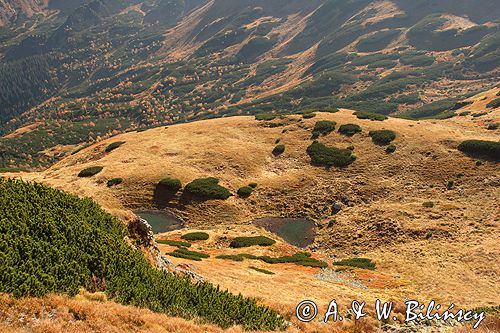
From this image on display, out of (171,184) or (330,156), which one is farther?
(330,156)

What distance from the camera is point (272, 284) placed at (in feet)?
80.9

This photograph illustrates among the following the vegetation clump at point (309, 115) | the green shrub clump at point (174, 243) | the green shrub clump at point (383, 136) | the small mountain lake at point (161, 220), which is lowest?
the small mountain lake at point (161, 220)

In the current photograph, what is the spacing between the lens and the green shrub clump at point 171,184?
4962cm

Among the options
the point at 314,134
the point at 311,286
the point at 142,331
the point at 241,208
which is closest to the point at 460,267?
the point at 311,286

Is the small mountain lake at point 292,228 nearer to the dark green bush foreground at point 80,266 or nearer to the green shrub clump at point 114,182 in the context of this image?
the green shrub clump at point 114,182

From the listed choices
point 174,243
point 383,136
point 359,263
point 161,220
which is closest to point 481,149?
point 383,136

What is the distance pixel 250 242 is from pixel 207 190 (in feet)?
41.1

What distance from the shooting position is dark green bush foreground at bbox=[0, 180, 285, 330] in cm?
1220

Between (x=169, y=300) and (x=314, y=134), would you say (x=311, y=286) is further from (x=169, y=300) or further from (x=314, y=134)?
(x=314, y=134)

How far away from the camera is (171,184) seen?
49688 mm

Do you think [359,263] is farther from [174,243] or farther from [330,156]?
[330,156]

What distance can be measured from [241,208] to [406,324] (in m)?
30.8

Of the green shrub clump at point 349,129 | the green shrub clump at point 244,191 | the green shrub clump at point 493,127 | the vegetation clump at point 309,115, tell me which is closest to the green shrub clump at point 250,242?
the green shrub clump at point 244,191

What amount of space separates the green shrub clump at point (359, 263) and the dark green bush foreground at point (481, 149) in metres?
25.9
